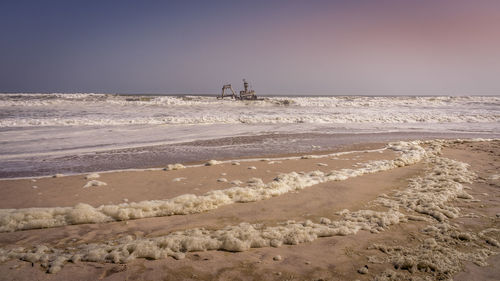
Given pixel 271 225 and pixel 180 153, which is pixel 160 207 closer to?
pixel 271 225

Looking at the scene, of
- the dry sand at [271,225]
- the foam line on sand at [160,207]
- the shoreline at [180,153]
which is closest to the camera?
the dry sand at [271,225]

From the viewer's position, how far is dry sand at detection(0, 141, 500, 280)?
3.17 meters

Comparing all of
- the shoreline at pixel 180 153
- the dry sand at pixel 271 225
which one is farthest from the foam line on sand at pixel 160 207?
the shoreline at pixel 180 153

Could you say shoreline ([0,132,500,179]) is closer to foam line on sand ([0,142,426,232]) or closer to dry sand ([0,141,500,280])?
dry sand ([0,141,500,280])

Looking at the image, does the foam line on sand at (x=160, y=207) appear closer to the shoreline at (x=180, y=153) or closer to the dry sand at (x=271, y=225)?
the dry sand at (x=271, y=225)

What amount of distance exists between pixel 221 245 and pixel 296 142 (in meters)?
9.01

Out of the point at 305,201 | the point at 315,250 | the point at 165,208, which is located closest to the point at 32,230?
the point at 165,208

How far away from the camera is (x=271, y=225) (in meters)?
4.40

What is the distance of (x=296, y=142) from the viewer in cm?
1234

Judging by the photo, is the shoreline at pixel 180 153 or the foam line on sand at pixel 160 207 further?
the shoreline at pixel 180 153

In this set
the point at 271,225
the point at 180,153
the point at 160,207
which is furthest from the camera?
the point at 180,153

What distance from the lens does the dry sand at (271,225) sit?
317 cm

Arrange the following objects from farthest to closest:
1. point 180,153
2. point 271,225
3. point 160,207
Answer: point 180,153 → point 160,207 → point 271,225

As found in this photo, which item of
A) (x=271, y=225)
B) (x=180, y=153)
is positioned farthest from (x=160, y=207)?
Answer: (x=180, y=153)
